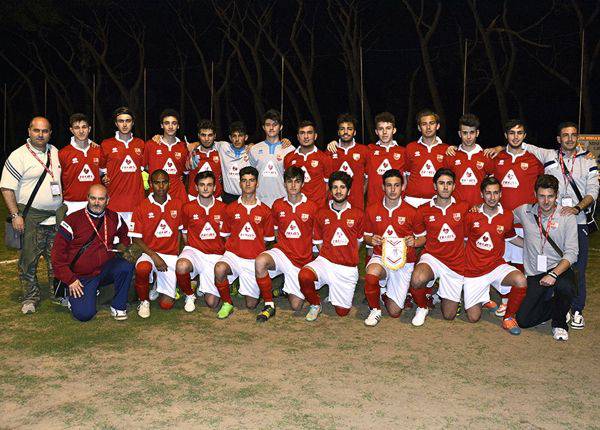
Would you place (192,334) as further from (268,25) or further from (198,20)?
(198,20)

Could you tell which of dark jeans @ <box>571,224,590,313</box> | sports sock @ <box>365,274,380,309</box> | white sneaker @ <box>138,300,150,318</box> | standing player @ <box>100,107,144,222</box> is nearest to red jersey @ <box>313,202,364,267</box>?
sports sock @ <box>365,274,380,309</box>

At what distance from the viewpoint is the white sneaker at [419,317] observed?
6.22 metres

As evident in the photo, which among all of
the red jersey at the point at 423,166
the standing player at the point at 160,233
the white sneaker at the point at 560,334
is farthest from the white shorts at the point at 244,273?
the white sneaker at the point at 560,334

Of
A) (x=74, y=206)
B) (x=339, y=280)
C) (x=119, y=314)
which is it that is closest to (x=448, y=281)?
(x=339, y=280)

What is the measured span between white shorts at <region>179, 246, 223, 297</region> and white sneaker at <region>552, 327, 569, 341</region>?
9.93 feet

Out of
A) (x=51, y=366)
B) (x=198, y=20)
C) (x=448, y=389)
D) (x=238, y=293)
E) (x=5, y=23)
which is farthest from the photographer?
(x=198, y=20)

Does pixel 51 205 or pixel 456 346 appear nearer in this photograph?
pixel 456 346

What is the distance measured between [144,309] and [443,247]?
2.78 m

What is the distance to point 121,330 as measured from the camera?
6012mm

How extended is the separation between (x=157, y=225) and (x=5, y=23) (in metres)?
25.5

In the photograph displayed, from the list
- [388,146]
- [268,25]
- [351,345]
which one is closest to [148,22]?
[268,25]

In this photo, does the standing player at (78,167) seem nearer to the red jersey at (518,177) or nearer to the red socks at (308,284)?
the red socks at (308,284)

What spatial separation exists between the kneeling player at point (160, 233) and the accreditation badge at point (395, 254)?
2056 mm

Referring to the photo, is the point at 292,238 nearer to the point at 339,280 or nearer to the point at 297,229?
the point at 297,229
